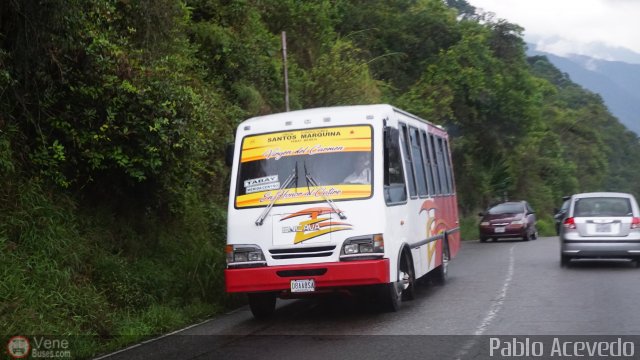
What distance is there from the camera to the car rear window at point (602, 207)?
1664 centimetres

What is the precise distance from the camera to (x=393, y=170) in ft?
37.2

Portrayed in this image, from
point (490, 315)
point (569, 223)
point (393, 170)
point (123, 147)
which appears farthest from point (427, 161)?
point (123, 147)

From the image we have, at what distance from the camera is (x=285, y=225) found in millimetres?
10453

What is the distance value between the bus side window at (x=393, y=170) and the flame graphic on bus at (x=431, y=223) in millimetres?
1642

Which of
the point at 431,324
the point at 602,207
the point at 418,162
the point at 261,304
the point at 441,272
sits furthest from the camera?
the point at 602,207

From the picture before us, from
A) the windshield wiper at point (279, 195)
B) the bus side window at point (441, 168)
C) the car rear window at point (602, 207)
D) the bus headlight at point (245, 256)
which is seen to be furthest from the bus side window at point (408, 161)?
the car rear window at point (602, 207)

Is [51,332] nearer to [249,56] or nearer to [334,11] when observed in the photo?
[249,56]

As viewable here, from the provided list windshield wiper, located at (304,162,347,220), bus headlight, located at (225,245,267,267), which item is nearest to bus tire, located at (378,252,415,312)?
windshield wiper, located at (304,162,347,220)

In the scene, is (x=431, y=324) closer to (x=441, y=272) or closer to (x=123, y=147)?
(x=441, y=272)

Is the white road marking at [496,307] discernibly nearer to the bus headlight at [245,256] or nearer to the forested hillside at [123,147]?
the bus headlight at [245,256]

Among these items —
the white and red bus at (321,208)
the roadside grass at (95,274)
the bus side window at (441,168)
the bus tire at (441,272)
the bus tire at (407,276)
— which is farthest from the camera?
the bus side window at (441,168)

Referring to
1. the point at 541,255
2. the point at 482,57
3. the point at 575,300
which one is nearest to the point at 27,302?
the point at 575,300

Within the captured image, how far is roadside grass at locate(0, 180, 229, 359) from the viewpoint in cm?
895

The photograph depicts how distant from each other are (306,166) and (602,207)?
27.7 feet
